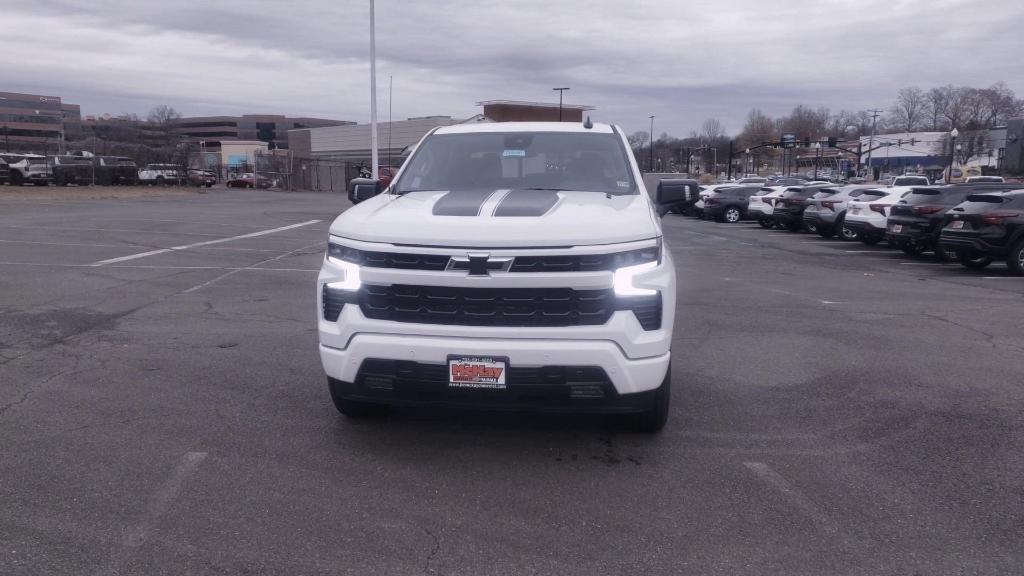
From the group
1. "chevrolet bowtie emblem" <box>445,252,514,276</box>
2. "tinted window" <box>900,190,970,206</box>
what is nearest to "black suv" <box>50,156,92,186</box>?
"tinted window" <box>900,190,970,206</box>

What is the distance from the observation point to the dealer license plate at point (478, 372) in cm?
435

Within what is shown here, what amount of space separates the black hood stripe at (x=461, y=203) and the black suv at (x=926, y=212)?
13889 mm

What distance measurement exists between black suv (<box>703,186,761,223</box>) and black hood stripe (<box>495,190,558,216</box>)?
2832 cm

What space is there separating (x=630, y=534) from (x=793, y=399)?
2836 mm

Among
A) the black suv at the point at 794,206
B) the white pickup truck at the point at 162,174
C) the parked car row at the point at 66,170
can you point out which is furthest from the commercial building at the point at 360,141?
the black suv at the point at 794,206

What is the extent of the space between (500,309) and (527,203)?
2.92ft

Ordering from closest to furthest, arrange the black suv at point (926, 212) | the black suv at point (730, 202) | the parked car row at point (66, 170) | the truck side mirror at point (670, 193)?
the truck side mirror at point (670, 193)
the black suv at point (926, 212)
the black suv at point (730, 202)
the parked car row at point (66, 170)

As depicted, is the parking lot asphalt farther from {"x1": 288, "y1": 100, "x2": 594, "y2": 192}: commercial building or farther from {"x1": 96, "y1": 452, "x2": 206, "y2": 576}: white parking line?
{"x1": 288, "y1": 100, "x2": 594, "y2": 192}: commercial building

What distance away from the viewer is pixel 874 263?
16.8m

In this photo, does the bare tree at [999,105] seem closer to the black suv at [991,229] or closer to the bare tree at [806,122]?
the bare tree at [806,122]

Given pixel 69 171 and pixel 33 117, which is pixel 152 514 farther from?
pixel 33 117

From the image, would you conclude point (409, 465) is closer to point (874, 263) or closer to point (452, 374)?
point (452, 374)

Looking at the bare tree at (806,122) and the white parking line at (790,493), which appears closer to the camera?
the white parking line at (790,493)

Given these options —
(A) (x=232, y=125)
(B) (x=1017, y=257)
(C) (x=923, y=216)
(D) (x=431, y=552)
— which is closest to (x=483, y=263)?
(D) (x=431, y=552)
